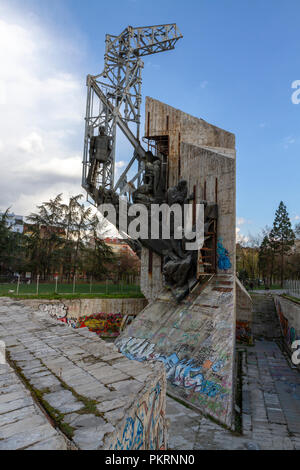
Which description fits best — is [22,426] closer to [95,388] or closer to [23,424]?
[23,424]

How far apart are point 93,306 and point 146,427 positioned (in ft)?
59.5

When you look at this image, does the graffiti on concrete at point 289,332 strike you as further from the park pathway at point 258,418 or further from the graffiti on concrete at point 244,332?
the graffiti on concrete at point 244,332

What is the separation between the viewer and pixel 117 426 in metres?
2.31

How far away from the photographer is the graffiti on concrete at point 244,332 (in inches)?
722

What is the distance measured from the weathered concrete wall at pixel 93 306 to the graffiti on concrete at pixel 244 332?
664 centimetres

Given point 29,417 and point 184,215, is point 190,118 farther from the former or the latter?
point 29,417

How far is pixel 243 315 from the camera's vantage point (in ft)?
61.5

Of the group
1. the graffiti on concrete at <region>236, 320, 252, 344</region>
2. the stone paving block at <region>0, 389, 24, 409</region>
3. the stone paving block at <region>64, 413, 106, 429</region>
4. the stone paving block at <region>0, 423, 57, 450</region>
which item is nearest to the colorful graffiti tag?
the graffiti on concrete at <region>236, 320, 252, 344</region>

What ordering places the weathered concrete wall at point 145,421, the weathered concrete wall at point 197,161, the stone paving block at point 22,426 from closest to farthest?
the stone paving block at point 22,426 < the weathered concrete wall at point 145,421 < the weathered concrete wall at point 197,161

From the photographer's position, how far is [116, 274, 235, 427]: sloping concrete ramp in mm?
9305

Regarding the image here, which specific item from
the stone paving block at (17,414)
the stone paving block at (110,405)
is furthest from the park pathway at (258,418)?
the stone paving block at (17,414)

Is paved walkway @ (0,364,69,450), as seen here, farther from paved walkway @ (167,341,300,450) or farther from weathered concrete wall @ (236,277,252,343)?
weathered concrete wall @ (236,277,252,343)

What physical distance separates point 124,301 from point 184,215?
8.45m

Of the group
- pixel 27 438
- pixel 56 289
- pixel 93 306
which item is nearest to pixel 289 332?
pixel 93 306
